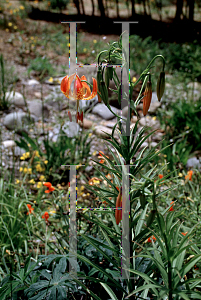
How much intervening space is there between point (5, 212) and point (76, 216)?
731 millimetres

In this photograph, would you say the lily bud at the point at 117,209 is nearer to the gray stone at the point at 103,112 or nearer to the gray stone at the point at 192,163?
the gray stone at the point at 192,163

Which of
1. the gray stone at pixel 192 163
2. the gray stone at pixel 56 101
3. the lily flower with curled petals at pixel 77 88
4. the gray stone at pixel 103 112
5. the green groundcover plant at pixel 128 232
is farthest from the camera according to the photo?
the gray stone at pixel 56 101

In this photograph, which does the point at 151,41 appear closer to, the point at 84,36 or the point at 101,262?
the point at 84,36

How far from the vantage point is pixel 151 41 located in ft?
16.1

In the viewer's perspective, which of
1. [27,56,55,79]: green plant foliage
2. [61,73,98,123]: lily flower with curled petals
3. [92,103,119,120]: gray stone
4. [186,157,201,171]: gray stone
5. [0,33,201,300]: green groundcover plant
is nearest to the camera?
[0,33,201,300]: green groundcover plant

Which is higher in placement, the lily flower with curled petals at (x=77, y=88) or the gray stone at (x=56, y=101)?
the gray stone at (x=56, y=101)

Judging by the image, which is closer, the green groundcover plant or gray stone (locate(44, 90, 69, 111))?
the green groundcover plant

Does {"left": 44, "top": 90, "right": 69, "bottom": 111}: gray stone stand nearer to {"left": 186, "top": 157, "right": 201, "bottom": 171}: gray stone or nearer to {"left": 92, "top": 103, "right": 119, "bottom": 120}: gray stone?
{"left": 92, "top": 103, "right": 119, "bottom": 120}: gray stone

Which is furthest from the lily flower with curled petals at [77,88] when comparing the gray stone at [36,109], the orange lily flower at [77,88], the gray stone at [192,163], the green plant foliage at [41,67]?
the green plant foliage at [41,67]

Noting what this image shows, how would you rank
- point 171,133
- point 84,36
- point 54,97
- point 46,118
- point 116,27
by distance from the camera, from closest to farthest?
1. point 171,133
2. point 46,118
3. point 54,97
4. point 116,27
5. point 84,36

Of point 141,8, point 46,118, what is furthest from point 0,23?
point 46,118

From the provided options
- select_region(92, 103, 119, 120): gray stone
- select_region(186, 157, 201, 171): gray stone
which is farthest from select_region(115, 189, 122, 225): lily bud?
select_region(92, 103, 119, 120): gray stone

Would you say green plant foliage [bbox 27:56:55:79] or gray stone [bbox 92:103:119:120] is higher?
green plant foliage [bbox 27:56:55:79]

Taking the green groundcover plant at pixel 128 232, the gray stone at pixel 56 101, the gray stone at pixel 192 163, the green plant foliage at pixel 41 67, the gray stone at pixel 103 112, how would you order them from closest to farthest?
the green groundcover plant at pixel 128 232 < the gray stone at pixel 192 163 < the gray stone at pixel 103 112 < the gray stone at pixel 56 101 < the green plant foliage at pixel 41 67
